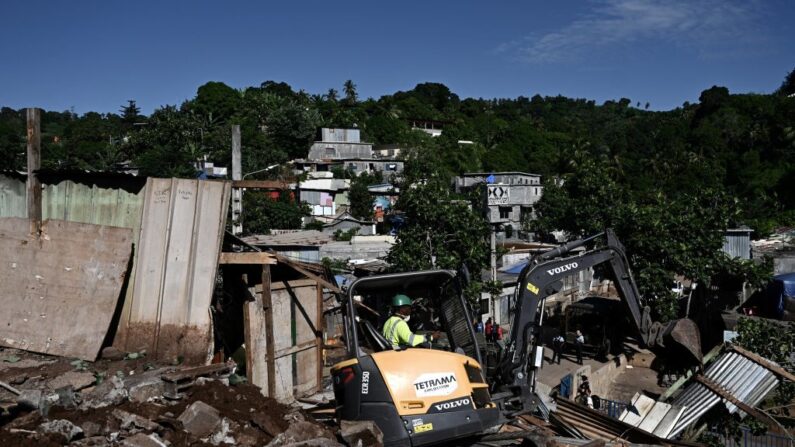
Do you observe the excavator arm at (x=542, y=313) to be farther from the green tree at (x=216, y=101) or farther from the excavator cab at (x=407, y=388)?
the green tree at (x=216, y=101)

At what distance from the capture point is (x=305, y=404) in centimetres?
901

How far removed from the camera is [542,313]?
9031mm

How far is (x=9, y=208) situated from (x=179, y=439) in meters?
4.70

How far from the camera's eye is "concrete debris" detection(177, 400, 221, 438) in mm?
5676

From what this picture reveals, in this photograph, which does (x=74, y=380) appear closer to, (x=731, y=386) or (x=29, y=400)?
(x=29, y=400)

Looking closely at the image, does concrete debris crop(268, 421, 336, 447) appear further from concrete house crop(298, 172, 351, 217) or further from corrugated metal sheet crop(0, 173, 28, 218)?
concrete house crop(298, 172, 351, 217)

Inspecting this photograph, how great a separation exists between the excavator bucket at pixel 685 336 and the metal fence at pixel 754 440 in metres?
2.07

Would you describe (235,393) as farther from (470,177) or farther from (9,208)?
(470,177)

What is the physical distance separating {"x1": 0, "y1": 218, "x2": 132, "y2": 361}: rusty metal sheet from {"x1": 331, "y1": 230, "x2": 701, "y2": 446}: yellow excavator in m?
3.11

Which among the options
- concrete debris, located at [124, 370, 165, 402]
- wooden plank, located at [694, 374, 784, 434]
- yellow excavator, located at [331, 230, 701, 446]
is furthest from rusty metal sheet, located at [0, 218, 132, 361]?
wooden plank, located at [694, 374, 784, 434]

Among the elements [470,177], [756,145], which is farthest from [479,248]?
[756,145]

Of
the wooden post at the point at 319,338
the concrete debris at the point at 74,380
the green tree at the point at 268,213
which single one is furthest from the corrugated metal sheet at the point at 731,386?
the green tree at the point at 268,213

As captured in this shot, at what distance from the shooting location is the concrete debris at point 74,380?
259 inches

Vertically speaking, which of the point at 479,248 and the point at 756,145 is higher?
the point at 756,145
